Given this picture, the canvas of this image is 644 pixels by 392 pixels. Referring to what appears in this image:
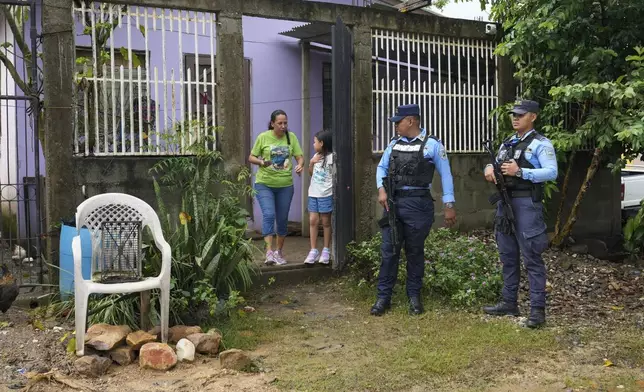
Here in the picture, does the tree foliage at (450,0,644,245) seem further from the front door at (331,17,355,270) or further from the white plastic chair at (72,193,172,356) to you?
the white plastic chair at (72,193,172,356)

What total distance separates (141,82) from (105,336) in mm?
2755

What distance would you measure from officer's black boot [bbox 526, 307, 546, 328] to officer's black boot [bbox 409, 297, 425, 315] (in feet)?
2.96

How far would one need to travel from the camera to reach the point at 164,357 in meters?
4.62

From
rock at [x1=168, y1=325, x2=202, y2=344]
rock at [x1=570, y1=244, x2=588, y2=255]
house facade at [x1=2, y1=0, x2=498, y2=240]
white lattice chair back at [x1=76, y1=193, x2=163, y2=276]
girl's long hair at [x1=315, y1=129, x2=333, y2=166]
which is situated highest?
house facade at [x1=2, y1=0, x2=498, y2=240]

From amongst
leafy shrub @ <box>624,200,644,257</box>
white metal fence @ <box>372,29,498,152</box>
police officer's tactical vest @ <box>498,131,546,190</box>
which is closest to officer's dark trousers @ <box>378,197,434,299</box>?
police officer's tactical vest @ <box>498,131,546,190</box>

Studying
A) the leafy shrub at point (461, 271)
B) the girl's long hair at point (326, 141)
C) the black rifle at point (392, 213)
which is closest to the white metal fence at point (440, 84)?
the girl's long hair at point (326, 141)

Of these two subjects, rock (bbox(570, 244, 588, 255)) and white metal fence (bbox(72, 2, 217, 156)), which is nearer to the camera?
white metal fence (bbox(72, 2, 217, 156))

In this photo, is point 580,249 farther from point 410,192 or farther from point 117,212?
point 117,212

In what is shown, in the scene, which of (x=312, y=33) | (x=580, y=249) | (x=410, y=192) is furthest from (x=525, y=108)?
(x=312, y=33)

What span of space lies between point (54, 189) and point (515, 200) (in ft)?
13.0

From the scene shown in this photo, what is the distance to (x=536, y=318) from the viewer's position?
552cm

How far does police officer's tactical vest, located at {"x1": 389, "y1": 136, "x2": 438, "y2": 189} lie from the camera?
233 inches

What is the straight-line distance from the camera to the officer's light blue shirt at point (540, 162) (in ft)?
17.7

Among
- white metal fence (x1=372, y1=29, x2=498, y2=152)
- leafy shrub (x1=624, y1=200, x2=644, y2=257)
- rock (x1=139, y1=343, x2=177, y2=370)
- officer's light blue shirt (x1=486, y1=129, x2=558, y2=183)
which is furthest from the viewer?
white metal fence (x1=372, y1=29, x2=498, y2=152)
